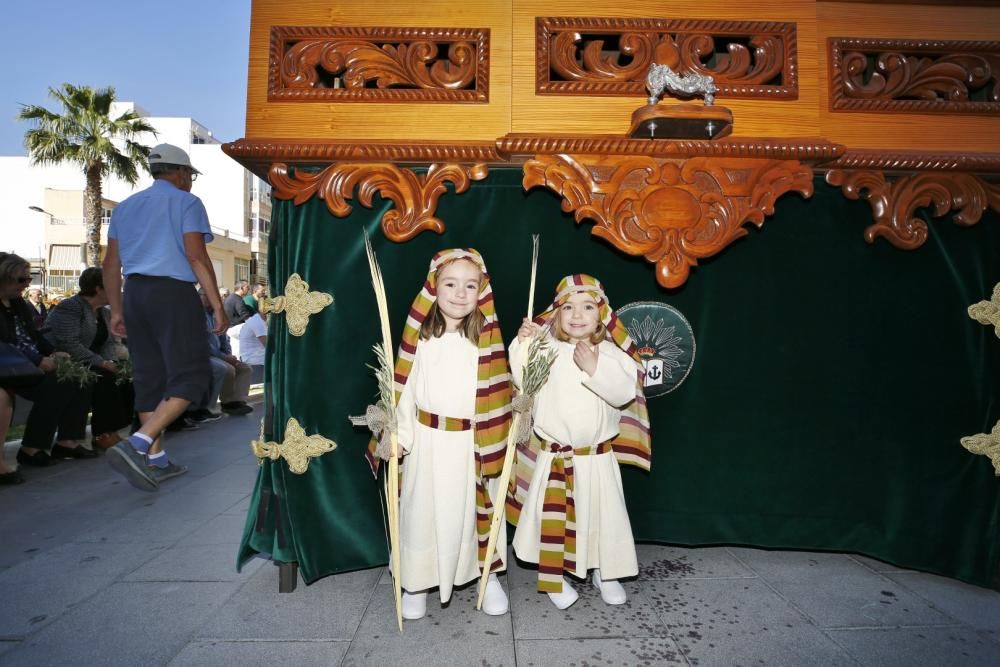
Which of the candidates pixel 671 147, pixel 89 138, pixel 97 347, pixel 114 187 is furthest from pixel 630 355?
pixel 114 187

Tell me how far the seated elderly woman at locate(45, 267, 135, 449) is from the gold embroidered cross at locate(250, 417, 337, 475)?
3.38 meters

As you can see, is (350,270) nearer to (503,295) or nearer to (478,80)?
(503,295)

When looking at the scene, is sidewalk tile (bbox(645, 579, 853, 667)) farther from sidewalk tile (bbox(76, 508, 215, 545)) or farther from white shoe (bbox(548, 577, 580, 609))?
sidewalk tile (bbox(76, 508, 215, 545))

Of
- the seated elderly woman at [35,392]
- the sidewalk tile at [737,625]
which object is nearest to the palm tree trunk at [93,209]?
the seated elderly woman at [35,392]

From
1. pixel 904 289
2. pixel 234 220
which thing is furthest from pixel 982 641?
pixel 234 220

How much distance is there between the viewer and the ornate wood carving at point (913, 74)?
8.83 ft

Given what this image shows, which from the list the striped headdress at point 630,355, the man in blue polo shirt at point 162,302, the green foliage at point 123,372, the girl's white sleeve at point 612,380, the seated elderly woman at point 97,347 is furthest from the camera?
the green foliage at point 123,372

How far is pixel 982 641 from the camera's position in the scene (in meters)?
2.34

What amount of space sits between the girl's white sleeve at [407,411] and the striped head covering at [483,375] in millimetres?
36

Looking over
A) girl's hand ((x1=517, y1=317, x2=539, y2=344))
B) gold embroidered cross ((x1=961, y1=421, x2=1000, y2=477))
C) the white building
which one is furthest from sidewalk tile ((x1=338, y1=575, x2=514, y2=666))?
the white building

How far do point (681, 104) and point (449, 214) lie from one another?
1097mm

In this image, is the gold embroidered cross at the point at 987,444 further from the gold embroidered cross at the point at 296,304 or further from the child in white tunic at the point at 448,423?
the gold embroidered cross at the point at 296,304

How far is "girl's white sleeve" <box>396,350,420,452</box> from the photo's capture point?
8.20 ft

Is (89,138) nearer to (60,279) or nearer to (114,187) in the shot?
(60,279)
